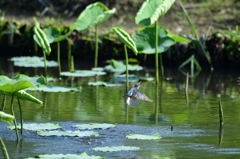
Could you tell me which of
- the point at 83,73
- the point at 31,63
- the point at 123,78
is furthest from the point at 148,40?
the point at 31,63

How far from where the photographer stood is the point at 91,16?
28.1 feet

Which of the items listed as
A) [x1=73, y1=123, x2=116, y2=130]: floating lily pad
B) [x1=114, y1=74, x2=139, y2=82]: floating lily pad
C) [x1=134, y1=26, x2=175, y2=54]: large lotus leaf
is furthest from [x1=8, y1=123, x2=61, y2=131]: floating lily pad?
[x1=134, y1=26, x2=175, y2=54]: large lotus leaf

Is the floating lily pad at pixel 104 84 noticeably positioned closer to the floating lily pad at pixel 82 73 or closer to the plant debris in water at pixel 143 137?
the floating lily pad at pixel 82 73

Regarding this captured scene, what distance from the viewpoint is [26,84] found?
4.46 metres

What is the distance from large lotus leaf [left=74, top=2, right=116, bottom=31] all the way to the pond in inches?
23.8

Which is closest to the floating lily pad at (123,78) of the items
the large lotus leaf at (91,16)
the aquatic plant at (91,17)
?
the aquatic plant at (91,17)

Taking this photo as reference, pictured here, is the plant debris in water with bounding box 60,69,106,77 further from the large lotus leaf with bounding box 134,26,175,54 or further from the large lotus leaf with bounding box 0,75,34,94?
the large lotus leaf with bounding box 0,75,34,94

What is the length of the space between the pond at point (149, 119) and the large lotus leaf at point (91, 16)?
1.98 ft

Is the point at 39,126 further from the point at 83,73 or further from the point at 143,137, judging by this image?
the point at 83,73

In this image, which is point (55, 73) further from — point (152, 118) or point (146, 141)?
point (146, 141)

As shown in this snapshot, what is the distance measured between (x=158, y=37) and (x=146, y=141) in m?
3.30

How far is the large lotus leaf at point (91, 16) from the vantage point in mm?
8451

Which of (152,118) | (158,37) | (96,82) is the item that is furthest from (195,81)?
(152,118)

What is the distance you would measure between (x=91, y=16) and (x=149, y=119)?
2.93m
